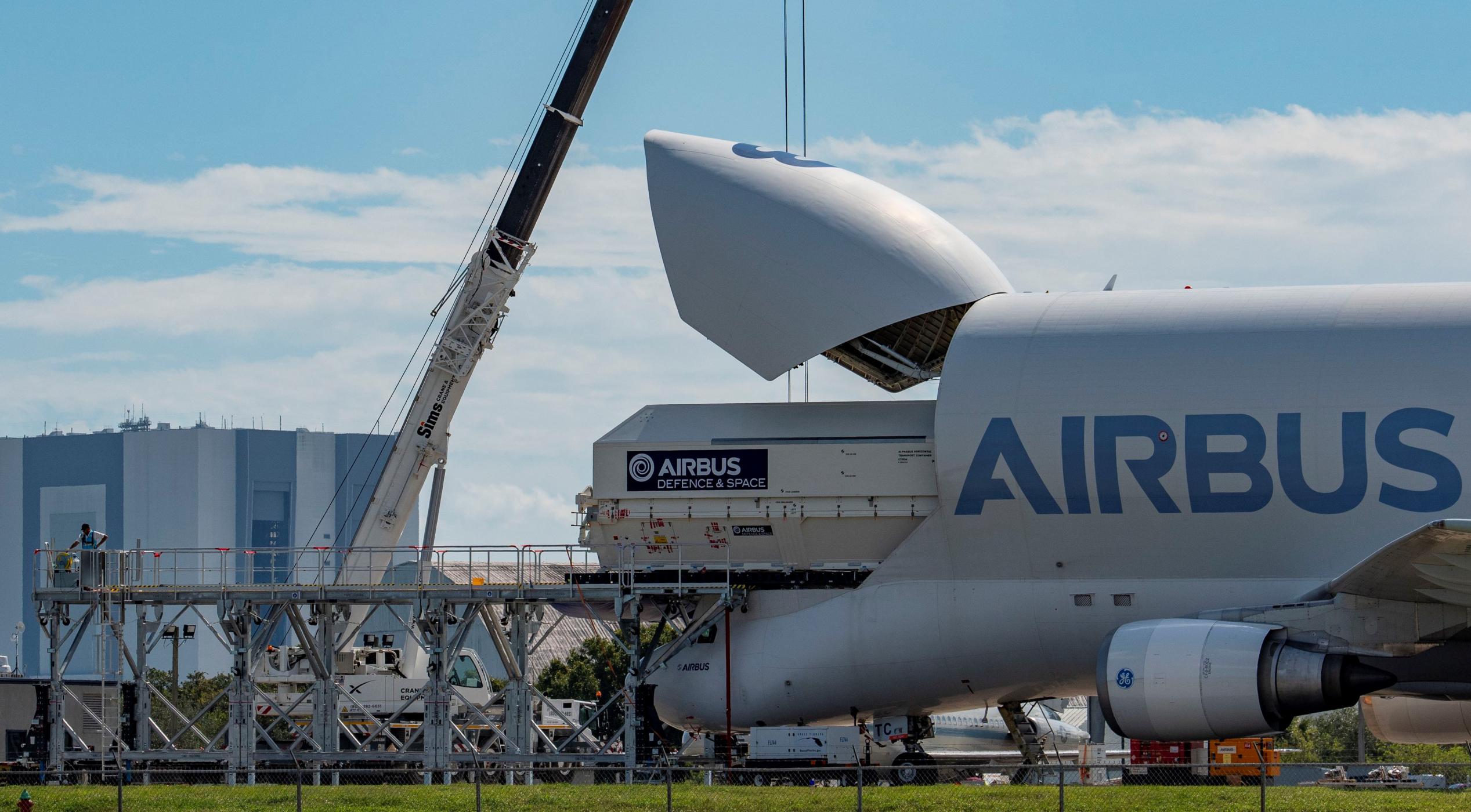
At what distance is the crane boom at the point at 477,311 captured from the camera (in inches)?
1474

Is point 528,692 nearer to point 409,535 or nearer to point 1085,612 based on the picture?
point 1085,612

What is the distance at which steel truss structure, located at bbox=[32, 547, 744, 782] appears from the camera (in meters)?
33.7

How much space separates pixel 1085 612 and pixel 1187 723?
3590mm

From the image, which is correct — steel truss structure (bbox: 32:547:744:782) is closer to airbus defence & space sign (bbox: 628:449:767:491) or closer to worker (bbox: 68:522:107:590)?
worker (bbox: 68:522:107:590)

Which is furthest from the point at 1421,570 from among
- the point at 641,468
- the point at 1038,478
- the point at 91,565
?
the point at 91,565

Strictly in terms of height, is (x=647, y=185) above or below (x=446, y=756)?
above

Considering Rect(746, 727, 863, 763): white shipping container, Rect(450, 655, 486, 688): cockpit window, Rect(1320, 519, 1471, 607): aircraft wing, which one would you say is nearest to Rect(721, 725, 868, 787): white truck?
Rect(746, 727, 863, 763): white shipping container

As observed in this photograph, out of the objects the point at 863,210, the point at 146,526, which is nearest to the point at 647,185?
the point at 863,210

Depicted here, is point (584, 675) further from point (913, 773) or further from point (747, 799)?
point (747, 799)

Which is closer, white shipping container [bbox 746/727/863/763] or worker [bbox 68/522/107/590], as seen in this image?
white shipping container [bbox 746/727/863/763]

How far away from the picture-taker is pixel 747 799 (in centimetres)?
2677

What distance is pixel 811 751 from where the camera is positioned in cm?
3175

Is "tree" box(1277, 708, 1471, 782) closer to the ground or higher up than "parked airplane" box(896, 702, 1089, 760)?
closer to the ground

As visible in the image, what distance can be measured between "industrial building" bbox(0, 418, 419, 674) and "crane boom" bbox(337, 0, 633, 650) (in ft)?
500
